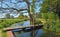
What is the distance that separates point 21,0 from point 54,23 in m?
5.42

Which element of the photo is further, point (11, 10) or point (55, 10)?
point (55, 10)

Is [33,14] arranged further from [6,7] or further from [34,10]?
[6,7]

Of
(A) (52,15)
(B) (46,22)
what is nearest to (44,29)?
(B) (46,22)

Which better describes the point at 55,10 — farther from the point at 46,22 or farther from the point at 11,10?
the point at 11,10

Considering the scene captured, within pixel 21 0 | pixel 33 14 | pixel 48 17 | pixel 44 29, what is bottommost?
pixel 44 29

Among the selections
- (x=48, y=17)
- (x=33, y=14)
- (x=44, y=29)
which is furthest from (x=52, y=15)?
(x=33, y=14)

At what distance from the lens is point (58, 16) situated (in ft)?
38.7

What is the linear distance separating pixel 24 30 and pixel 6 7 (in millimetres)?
5244

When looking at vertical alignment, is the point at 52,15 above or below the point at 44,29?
above

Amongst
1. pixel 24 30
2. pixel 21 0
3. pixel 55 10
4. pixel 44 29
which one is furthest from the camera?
pixel 44 29

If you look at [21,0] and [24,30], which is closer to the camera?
[21,0]

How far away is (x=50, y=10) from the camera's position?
1133 centimetres

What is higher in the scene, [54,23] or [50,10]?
[50,10]

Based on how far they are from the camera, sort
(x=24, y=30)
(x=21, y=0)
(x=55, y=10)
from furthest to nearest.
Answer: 1. (x=24, y=30)
2. (x=55, y=10)
3. (x=21, y=0)
